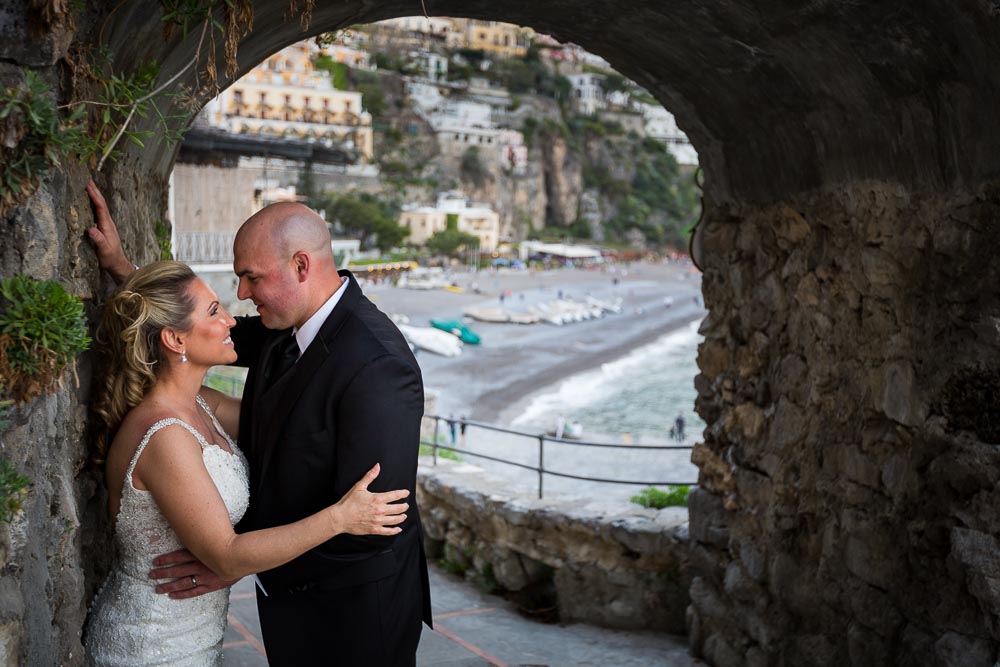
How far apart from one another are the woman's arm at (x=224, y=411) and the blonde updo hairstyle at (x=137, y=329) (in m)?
0.41

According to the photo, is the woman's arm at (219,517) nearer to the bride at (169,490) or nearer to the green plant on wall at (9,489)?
the bride at (169,490)

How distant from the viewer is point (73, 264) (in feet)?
6.79

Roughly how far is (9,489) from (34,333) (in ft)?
0.93

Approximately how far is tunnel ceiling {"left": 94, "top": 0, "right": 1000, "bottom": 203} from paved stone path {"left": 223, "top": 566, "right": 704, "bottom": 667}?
2284 mm

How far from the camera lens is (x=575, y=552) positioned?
548cm

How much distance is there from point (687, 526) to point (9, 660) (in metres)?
3.80

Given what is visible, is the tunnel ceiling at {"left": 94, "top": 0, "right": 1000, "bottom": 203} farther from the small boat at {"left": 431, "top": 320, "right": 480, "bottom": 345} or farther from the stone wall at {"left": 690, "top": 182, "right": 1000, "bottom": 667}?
the small boat at {"left": 431, "top": 320, "right": 480, "bottom": 345}

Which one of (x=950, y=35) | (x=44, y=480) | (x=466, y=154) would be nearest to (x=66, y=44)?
(x=44, y=480)

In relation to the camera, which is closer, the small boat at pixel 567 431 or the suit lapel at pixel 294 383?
the suit lapel at pixel 294 383

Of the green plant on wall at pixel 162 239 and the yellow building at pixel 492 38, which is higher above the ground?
the yellow building at pixel 492 38

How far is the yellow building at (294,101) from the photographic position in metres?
45.0

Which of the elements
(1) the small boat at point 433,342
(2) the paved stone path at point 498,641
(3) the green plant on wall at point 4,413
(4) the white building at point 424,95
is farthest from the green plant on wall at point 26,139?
(4) the white building at point 424,95

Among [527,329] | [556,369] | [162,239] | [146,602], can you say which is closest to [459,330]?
[527,329]

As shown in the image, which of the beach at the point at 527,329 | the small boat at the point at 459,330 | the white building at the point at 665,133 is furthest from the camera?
the white building at the point at 665,133
